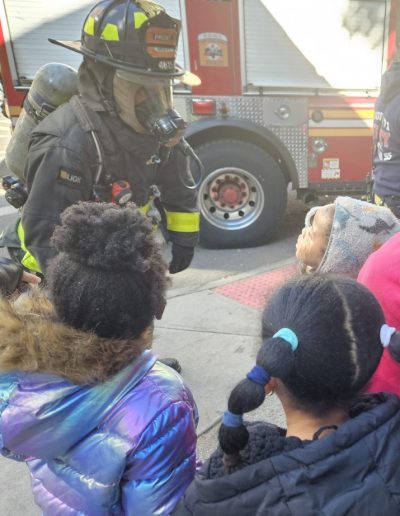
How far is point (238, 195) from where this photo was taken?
514 centimetres

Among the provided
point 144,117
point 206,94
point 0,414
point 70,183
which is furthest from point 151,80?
point 206,94

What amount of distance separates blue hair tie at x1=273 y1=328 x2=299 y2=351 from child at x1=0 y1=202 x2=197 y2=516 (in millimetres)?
430

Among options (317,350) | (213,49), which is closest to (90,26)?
(317,350)

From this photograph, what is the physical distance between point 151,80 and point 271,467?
1620 mm

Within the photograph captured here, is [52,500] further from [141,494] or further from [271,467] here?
[271,467]

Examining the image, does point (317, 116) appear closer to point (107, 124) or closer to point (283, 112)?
point (283, 112)

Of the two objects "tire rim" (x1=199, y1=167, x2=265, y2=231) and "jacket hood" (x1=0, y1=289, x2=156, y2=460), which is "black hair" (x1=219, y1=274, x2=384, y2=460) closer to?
"jacket hood" (x1=0, y1=289, x2=156, y2=460)

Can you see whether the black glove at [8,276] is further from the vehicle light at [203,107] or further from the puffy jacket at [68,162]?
the vehicle light at [203,107]

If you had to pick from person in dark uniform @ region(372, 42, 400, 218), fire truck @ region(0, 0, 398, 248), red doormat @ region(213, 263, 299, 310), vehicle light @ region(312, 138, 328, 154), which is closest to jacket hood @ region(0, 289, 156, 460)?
person in dark uniform @ region(372, 42, 400, 218)

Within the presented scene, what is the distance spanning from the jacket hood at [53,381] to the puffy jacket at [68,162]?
0.71 m

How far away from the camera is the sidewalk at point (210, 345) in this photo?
232 centimetres

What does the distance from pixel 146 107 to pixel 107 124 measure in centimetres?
20

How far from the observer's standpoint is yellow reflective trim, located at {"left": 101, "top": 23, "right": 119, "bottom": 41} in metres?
1.95

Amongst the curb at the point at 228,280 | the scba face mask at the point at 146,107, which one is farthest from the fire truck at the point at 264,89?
the scba face mask at the point at 146,107
